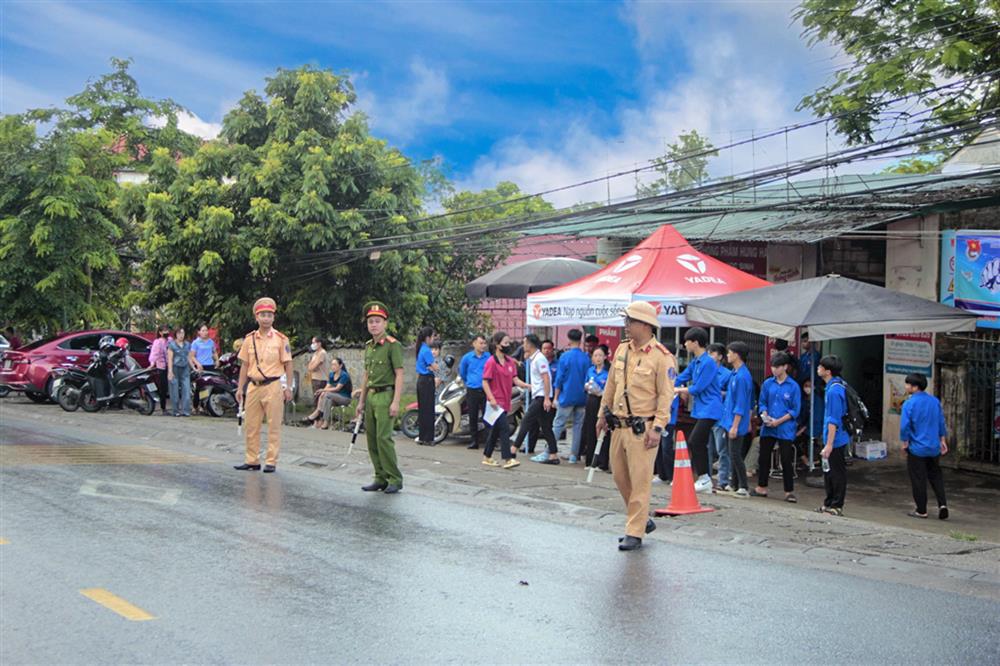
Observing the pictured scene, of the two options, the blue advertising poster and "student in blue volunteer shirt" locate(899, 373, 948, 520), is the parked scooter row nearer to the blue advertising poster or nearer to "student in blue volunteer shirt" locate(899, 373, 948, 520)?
"student in blue volunteer shirt" locate(899, 373, 948, 520)

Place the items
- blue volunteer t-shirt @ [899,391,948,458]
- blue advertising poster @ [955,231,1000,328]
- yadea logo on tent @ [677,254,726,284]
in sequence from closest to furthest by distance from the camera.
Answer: blue volunteer t-shirt @ [899,391,948,458]
blue advertising poster @ [955,231,1000,328]
yadea logo on tent @ [677,254,726,284]

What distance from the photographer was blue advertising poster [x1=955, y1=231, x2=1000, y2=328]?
1180cm

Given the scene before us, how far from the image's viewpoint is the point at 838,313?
455 inches

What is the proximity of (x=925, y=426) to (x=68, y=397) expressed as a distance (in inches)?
622

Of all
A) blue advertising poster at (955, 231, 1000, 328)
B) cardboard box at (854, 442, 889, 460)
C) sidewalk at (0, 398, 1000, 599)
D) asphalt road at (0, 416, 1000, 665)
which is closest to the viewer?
asphalt road at (0, 416, 1000, 665)

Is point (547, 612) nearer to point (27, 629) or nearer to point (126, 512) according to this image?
point (27, 629)

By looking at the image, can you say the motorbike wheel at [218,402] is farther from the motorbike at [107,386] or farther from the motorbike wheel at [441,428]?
the motorbike wheel at [441,428]

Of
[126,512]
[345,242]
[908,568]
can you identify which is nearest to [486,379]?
[126,512]

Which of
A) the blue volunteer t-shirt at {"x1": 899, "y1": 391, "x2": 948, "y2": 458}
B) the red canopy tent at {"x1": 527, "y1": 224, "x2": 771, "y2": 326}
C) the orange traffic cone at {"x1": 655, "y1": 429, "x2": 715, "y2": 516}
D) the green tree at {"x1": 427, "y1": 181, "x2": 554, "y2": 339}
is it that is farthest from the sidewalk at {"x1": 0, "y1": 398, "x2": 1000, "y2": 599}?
the green tree at {"x1": 427, "y1": 181, "x2": 554, "y2": 339}

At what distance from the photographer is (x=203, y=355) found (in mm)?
19719

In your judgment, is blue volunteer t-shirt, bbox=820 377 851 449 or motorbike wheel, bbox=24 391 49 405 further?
motorbike wheel, bbox=24 391 49 405

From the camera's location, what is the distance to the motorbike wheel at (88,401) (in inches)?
762

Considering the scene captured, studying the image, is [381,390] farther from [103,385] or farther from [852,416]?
[103,385]

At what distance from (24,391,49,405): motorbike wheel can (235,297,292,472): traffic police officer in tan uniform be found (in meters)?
10.9
